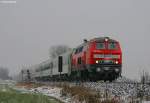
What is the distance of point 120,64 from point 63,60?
58.7 ft

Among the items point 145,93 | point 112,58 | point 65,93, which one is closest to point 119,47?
point 112,58

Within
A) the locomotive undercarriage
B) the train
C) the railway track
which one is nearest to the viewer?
the railway track

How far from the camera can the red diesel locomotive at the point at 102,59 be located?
98.9 feet

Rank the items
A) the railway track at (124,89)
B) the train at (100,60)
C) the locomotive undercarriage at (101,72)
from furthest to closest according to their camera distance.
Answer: the train at (100,60) < the locomotive undercarriage at (101,72) < the railway track at (124,89)

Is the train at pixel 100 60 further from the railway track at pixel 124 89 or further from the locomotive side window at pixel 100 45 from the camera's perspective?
the railway track at pixel 124 89

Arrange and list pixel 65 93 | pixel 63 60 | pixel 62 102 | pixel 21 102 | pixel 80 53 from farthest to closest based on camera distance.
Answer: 1. pixel 63 60
2. pixel 80 53
3. pixel 65 93
4. pixel 62 102
5. pixel 21 102

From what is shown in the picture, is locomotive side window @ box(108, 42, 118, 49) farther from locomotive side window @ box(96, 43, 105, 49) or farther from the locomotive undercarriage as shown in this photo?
the locomotive undercarriage

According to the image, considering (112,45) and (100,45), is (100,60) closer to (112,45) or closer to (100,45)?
(100,45)

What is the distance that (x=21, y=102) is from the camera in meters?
16.4

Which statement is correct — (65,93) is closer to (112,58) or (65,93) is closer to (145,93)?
(145,93)

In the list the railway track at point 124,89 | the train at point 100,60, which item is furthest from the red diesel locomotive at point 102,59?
the railway track at point 124,89

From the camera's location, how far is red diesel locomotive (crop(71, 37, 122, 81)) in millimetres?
30156

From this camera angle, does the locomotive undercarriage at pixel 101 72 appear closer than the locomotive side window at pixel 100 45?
Yes

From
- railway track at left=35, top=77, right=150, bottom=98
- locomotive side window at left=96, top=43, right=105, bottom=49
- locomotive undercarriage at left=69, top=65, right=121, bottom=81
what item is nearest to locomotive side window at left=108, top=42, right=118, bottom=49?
locomotive side window at left=96, top=43, right=105, bottom=49
